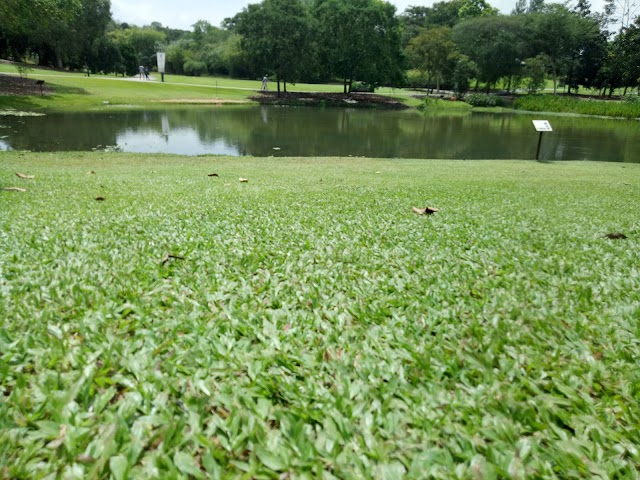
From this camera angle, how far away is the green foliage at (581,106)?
50.8 metres

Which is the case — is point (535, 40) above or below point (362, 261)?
above

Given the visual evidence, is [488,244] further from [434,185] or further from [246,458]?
[434,185]

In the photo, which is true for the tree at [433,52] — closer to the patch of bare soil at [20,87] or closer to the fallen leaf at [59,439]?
the patch of bare soil at [20,87]

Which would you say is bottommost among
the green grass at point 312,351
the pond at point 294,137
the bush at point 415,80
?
the pond at point 294,137

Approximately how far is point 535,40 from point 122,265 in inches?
3256

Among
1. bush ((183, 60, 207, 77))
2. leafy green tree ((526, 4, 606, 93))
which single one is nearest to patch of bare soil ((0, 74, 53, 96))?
bush ((183, 60, 207, 77))

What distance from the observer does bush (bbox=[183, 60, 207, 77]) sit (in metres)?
92.0

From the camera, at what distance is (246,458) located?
6.30ft

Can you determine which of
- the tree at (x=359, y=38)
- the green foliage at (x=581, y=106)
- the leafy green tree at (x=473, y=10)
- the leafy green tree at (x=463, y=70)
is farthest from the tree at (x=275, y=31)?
the leafy green tree at (x=473, y=10)

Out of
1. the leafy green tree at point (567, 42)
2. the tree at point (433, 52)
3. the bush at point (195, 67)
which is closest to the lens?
the tree at point (433, 52)

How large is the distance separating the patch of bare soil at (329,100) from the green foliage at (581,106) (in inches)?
707

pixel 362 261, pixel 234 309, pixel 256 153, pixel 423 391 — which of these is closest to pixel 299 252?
pixel 362 261

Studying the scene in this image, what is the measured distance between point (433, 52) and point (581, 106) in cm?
2232

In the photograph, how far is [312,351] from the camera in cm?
270
